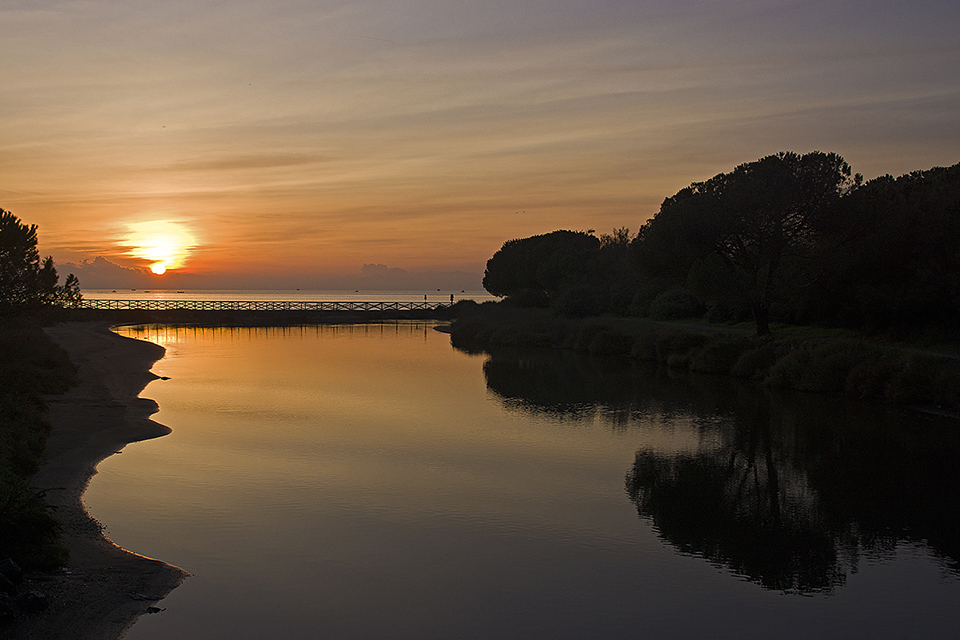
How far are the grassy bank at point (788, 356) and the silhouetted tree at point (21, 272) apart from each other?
24.4 metres

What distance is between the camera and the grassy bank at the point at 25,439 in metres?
7.86

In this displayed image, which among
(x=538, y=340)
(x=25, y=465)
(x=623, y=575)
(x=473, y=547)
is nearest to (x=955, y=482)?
(x=623, y=575)

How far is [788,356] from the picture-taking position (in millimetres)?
25781

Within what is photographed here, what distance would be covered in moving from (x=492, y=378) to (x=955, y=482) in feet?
63.0

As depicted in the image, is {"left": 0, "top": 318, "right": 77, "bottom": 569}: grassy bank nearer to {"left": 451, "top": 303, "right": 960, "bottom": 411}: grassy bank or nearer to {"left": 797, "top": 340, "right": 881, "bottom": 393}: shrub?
{"left": 451, "top": 303, "right": 960, "bottom": 411}: grassy bank

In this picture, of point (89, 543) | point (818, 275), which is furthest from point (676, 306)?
point (89, 543)

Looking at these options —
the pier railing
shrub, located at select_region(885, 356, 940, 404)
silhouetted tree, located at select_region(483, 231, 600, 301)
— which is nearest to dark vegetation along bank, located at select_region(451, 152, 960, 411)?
shrub, located at select_region(885, 356, 940, 404)

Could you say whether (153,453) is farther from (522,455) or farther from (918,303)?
(918,303)

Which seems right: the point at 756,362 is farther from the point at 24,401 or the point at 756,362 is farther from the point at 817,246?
the point at 24,401

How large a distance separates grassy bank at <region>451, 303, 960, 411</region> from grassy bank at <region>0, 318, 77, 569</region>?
68.0ft

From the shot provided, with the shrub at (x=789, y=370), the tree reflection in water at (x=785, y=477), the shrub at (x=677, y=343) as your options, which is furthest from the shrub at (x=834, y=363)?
the shrub at (x=677, y=343)

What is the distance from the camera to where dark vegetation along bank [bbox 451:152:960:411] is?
23.7 meters

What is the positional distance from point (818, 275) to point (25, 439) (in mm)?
26302

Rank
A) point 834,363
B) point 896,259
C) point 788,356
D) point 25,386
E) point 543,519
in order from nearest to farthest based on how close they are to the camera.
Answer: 1. point 543,519
2. point 25,386
3. point 834,363
4. point 788,356
5. point 896,259
